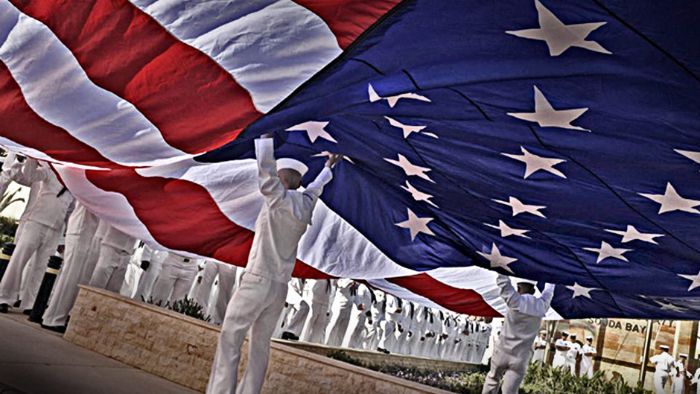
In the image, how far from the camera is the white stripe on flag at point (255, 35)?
260cm

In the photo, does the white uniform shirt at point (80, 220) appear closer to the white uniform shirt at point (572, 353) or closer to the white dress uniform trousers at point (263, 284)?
the white dress uniform trousers at point (263, 284)

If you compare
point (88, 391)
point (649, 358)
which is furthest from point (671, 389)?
point (88, 391)

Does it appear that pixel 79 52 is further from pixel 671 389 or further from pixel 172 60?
pixel 671 389

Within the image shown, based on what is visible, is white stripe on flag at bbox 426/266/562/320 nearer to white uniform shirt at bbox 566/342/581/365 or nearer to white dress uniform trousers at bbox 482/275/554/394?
white dress uniform trousers at bbox 482/275/554/394

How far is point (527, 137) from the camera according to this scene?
10.6 feet

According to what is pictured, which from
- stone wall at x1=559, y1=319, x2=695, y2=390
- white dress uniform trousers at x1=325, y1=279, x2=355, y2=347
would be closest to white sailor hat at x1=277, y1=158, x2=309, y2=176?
white dress uniform trousers at x1=325, y1=279, x2=355, y2=347

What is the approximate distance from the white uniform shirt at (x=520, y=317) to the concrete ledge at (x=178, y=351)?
139 centimetres

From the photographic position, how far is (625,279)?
15.9ft

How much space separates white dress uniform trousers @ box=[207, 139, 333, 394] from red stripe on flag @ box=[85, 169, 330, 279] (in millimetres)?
1078

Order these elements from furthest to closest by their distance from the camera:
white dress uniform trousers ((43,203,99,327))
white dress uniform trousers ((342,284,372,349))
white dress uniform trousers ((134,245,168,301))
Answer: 1. white dress uniform trousers ((342,284,372,349))
2. white dress uniform trousers ((134,245,168,301))
3. white dress uniform trousers ((43,203,99,327))

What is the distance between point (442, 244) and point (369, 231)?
687mm

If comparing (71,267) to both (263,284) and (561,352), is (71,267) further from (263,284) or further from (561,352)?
(561,352)

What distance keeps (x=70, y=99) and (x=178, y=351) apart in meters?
3.50

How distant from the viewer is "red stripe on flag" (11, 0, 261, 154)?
108 inches
